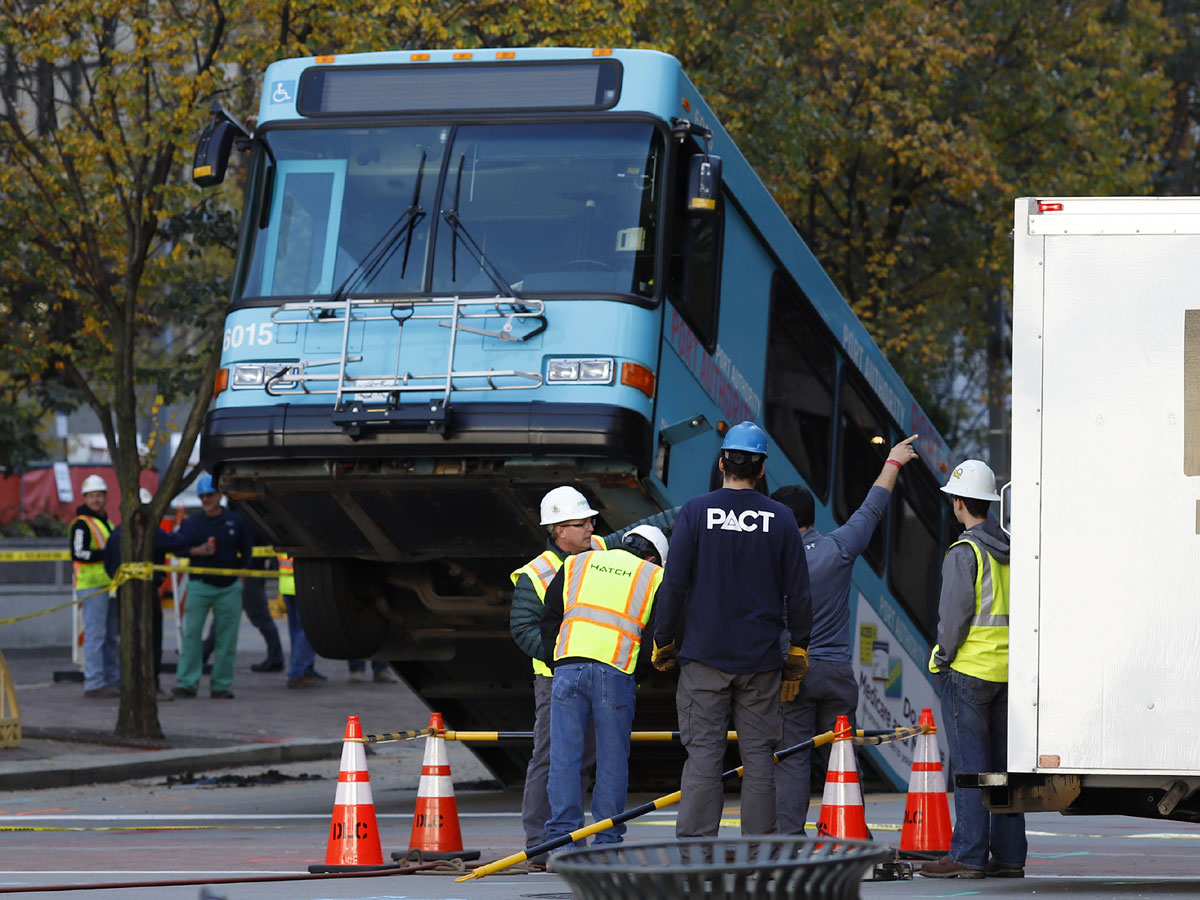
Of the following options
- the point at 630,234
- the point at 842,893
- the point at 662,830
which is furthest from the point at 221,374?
the point at 842,893

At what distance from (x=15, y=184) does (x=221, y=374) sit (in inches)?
242

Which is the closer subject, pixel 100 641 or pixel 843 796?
pixel 843 796

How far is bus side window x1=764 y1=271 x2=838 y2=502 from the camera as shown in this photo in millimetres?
12508

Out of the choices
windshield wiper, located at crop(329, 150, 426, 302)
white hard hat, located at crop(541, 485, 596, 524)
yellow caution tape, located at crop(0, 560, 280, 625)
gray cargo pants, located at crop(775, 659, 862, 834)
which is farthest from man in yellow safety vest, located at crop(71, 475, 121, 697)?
white hard hat, located at crop(541, 485, 596, 524)

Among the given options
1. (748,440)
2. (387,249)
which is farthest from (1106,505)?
(387,249)

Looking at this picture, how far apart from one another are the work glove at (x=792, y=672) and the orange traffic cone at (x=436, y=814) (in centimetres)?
173

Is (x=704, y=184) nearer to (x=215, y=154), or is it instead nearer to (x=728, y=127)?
(x=215, y=154)

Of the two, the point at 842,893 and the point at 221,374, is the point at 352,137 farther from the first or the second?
the point at 842,893

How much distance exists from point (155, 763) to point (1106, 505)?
9635 millimetres

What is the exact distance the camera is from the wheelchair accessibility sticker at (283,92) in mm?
11672

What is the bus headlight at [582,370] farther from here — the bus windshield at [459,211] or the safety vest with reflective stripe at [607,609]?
the safety vest with reflective stripe at [607,609]

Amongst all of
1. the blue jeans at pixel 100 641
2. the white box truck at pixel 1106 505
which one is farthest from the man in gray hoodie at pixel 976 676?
the blue jeans at pixel 100 641

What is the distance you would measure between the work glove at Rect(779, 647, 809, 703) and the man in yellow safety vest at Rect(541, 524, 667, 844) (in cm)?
66

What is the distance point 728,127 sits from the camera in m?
22.0
